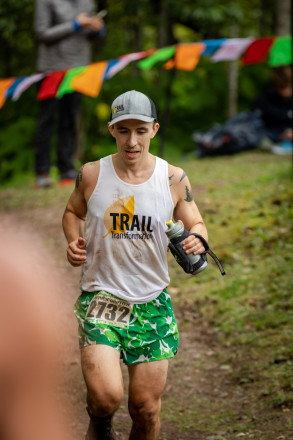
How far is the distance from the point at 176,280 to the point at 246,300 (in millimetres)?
1038

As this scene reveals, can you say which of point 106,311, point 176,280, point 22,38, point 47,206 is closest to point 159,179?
point 106,311

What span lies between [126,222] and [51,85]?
16.9 ft

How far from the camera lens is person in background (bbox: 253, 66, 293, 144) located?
12242 millimetres

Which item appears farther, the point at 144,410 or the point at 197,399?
the point at 197,399

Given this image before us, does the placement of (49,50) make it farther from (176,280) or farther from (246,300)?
(246,300)

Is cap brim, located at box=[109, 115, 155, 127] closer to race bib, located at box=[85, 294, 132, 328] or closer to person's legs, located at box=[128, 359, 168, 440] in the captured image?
race bib, located at box=[85, 294, 132, 328]

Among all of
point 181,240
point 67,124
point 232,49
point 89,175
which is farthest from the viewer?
point 67,124

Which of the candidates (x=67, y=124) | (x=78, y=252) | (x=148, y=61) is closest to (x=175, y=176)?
(x=78, y=252)

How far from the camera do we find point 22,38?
44.3 ft

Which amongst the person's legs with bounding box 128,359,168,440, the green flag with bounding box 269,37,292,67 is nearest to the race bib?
the person's legs with bounding box 128,359,168,440

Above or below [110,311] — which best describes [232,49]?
above

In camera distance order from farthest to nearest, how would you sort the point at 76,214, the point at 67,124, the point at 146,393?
the point at 67,124 < the point at 76,214 < the point at 146,393

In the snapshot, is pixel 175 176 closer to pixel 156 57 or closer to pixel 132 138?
pixel 132 138

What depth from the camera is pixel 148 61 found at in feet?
27.9
